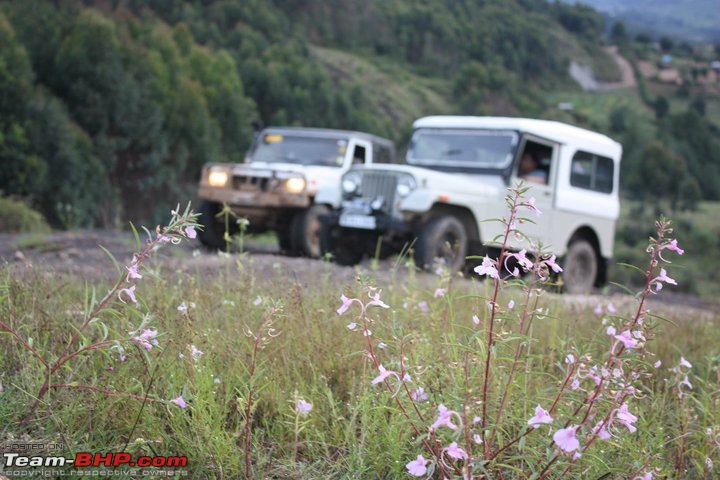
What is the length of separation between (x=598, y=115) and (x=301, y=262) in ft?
224

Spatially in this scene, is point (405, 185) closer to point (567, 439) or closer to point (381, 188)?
point (381, 188)

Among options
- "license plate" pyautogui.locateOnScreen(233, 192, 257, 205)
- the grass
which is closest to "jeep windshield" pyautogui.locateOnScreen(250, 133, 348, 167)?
"license plate" pyautogui.locateOnScreen(233, 192, 257, 205)

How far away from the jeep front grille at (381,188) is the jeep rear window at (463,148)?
3.48 ft

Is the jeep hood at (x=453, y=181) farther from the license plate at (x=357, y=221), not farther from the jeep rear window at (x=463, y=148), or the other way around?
the license plate at (x=357, y=221)

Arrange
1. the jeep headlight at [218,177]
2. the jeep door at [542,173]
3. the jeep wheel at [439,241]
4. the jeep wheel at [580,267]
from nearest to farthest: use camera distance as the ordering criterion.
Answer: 1. the jeep wheel at [439,241]
2. the jeep door at [542,173]
3. the jeep wheel at [580,267]
4. the jeep headlight at [218,177]

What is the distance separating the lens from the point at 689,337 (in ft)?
17.3

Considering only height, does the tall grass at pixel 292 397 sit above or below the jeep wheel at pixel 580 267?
above

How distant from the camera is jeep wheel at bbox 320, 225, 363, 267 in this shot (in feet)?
33.4

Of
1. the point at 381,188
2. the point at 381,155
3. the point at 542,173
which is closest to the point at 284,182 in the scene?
the point at 381,155

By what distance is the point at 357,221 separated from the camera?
9719mm

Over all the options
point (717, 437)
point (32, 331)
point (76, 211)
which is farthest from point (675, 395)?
point (76, 211)

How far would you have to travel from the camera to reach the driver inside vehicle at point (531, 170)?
10492mm

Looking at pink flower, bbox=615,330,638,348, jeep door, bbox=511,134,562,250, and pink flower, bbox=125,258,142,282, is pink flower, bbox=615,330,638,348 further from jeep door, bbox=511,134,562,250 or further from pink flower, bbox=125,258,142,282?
jeep door, bbox=511,134,562,250

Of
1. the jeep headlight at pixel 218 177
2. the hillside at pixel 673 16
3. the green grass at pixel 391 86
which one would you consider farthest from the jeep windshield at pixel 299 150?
the hillside at pixel 673 16
